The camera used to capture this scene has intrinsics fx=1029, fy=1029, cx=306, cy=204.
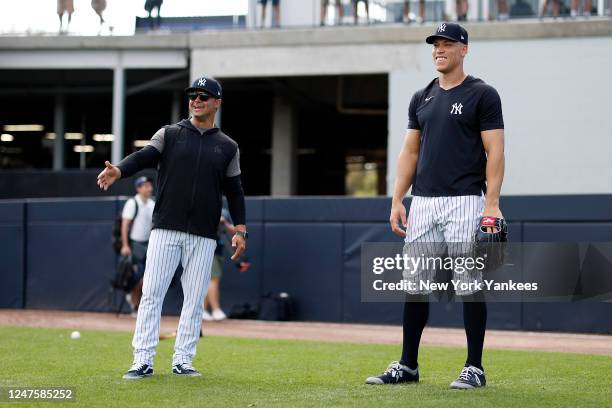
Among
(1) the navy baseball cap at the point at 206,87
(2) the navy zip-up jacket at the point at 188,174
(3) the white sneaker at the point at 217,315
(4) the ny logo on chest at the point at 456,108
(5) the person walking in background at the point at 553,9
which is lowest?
Result: (3) the white sneaker at the point at 217,315

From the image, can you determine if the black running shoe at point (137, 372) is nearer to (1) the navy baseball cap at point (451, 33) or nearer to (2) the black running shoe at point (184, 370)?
(2) the black running shoe at point (184, 370)

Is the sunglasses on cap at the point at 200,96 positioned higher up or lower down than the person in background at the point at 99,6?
lower down

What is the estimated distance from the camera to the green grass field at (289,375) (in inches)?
231

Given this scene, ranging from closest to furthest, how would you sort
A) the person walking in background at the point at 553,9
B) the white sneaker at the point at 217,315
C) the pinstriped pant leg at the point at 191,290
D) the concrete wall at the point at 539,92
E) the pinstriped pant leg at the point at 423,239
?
1. the pinstriped pant leg at the point at 423,239
2. the pinstriped pant leg at the point at 191,290
3. the white sneaker at the point at 217,315
4. the concrete wall at the point at 539,92
5. the person walking in background at the point at 553,9

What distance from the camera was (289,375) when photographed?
7473mm

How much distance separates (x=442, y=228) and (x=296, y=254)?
8.75 m

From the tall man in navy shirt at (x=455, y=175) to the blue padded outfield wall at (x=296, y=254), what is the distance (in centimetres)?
712

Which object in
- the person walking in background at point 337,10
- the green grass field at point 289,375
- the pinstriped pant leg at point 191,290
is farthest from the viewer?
the person walking in background at point 337,10

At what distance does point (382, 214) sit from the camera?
14.5 m

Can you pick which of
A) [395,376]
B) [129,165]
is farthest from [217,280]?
[395,376]

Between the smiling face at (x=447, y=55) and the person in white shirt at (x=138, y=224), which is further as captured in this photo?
the person in white shirt at (x=138, y=224)

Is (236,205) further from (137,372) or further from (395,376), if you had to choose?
(395,376)

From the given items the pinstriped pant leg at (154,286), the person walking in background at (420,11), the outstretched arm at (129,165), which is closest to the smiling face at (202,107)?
the outstretched arm at (129,165)

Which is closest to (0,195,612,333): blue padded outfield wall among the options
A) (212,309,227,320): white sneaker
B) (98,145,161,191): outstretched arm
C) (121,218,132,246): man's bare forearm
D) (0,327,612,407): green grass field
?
(212,309,227,320): white sneaker
